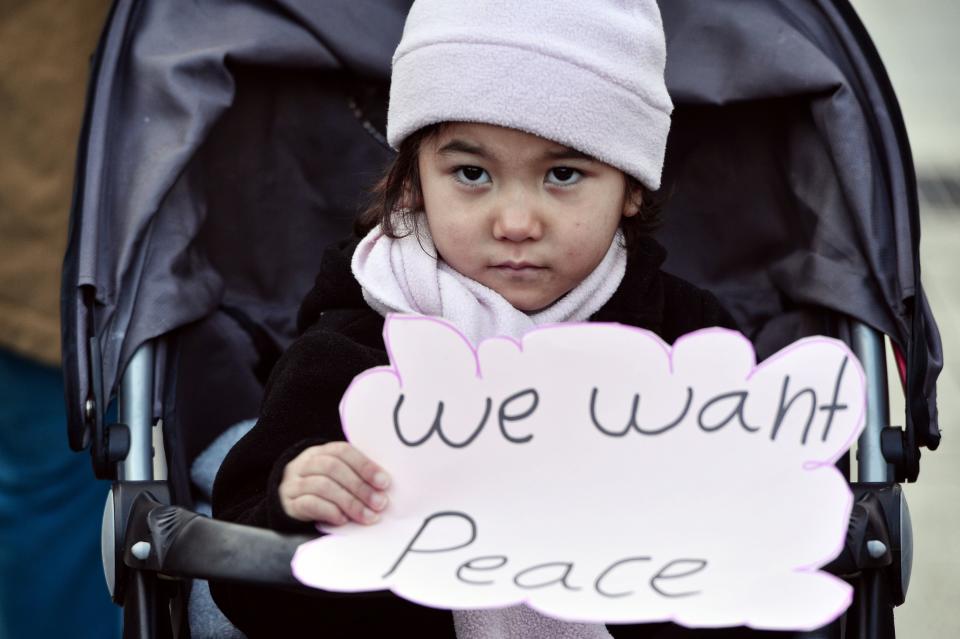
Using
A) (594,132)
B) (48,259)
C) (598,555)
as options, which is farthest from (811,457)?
(48,259)

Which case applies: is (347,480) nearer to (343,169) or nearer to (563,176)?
(563,176)

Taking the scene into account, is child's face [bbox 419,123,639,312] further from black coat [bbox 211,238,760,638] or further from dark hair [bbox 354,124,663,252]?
black coat [bbox 211,238,760,638]

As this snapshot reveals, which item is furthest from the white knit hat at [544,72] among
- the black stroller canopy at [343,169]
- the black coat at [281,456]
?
the black stroller canopy at [343,169]

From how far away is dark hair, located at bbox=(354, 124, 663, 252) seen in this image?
1499 millimetres

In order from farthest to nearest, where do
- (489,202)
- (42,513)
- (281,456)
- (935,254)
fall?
(935,254)
(42,513)
(489,202)
(281,456)

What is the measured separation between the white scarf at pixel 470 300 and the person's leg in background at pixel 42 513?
740 mm

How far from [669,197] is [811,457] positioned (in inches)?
27.5

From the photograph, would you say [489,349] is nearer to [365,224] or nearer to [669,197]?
[365,224]

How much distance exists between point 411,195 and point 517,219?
0.21 m

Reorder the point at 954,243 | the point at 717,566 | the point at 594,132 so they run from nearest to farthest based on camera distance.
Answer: the point at 717,566
the point at 594,132
the point at 954,243

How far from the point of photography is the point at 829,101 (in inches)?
65.8

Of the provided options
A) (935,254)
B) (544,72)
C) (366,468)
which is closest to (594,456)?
(366,468)

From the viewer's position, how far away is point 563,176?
1.42 meters

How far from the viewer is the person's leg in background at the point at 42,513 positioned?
2.02 m
